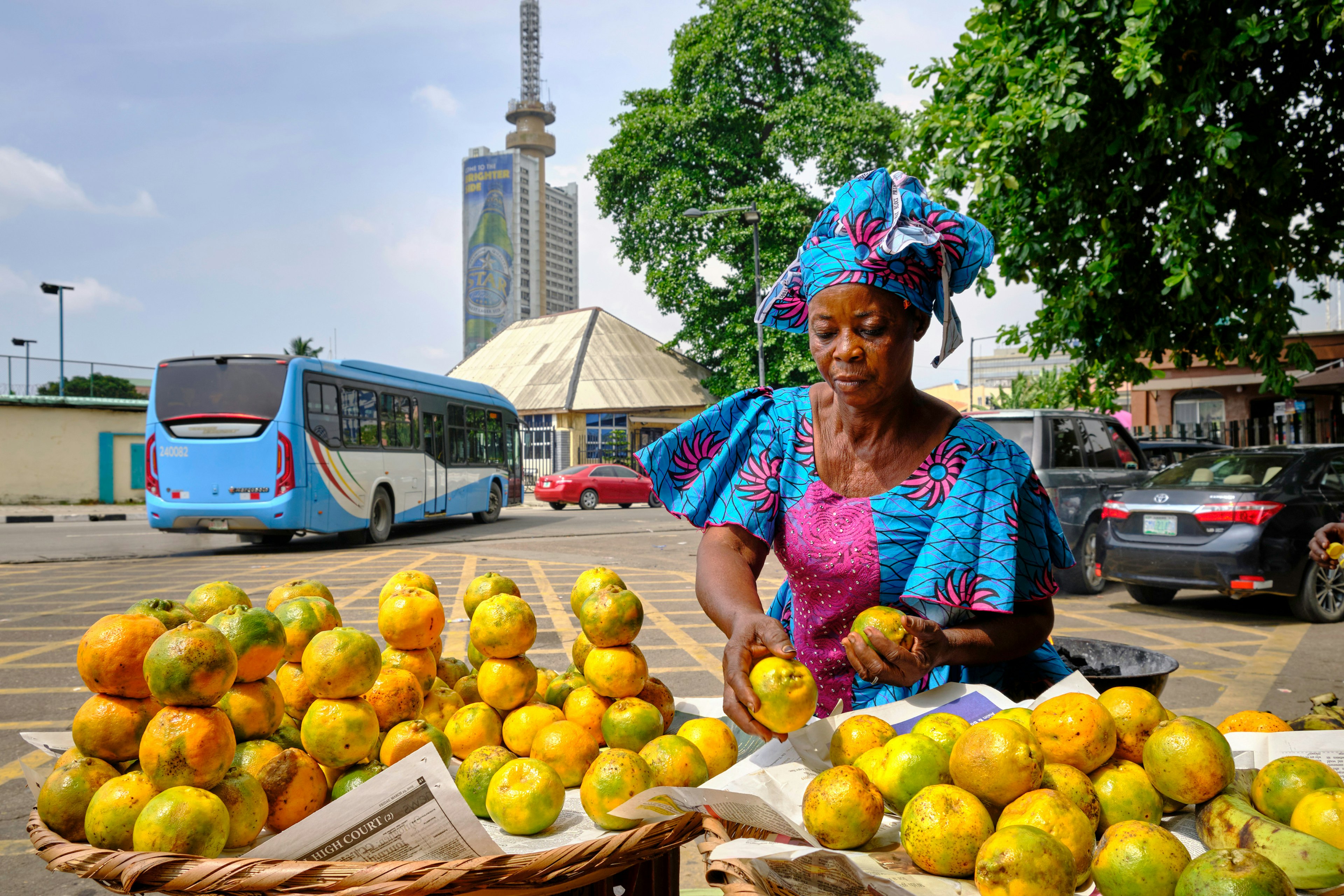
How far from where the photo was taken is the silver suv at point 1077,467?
9047 millimetres

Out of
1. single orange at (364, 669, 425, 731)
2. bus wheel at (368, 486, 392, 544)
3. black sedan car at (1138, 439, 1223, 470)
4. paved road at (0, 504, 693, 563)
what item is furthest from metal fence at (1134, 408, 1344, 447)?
single orange at (364, 669, 425, 731)

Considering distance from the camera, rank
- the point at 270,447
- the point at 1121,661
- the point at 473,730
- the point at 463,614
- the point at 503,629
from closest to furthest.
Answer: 1. the point at 473,730
2. the point at 503,629
3. the point at 1121,661
4. the point at 463,614
5. the point at 270,447

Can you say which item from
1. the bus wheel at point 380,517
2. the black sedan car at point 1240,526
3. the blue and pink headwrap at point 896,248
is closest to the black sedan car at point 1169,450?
the black sedan car at point 1240,526

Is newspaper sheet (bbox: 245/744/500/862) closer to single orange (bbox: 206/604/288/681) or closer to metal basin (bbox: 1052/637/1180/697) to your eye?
single orange (bbox: 206/604/288/681)

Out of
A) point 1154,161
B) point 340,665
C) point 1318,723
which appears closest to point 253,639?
point 340,665

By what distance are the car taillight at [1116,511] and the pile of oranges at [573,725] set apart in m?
7.59

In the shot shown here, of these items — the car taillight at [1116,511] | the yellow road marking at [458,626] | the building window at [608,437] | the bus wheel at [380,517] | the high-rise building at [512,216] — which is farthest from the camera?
the high-rise building at [512,216]

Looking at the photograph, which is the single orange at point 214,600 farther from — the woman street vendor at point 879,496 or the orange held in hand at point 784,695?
the orange held in hand at point 784,695

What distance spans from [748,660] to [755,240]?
75.7ft

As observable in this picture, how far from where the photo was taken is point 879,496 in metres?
2.01

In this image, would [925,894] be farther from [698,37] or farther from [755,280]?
[698,37]

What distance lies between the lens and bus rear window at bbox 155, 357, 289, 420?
498 inches

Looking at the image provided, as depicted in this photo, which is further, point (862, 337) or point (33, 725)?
point (33, 725)

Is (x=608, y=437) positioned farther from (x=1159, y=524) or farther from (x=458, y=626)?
(x=1159, y=524)
